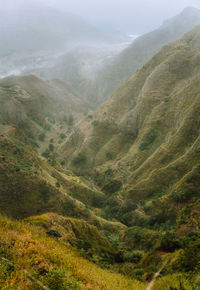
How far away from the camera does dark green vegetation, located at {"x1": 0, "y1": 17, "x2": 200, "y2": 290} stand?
972cm

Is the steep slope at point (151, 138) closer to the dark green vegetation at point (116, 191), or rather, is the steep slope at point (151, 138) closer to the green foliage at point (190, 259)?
the dark green vegetation at point (116, 191)

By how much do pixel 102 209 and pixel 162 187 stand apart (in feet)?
47.2

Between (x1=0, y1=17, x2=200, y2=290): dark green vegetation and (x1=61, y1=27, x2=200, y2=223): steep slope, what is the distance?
10.2 inches

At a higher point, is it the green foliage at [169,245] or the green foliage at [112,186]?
A: the green foliage at [169,245]

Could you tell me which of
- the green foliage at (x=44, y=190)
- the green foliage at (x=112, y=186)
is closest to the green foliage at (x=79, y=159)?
the green foliage at (x=112, y=186)

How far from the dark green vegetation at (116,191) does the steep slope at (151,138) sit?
260 mm

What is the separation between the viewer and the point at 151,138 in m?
52.9

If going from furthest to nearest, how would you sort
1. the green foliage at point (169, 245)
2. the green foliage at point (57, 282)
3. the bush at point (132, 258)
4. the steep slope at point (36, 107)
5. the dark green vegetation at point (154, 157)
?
the steep slope at point (36, 107) → the dark green vegetation at point (154, 157) → the bush at point (132, 258) → the green foliage at point (169, 245) → the green foliage at point (57, 282)

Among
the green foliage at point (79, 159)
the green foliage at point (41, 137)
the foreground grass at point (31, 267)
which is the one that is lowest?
the green foliage at point (79, 159)

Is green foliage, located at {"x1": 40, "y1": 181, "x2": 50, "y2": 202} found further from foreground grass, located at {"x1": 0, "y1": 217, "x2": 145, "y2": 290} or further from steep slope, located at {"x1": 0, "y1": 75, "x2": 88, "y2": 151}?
steep slope, located at {"x1": 0, "y1": 75, "x2": 88, "y2": 151}

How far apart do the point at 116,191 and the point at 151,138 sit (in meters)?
17.2

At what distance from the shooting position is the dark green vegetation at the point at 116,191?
9719 millimetres

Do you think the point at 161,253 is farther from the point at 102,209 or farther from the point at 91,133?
the point at 91,133

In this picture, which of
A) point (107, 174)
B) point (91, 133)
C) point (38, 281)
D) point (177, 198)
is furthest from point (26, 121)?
point (38, 281)
